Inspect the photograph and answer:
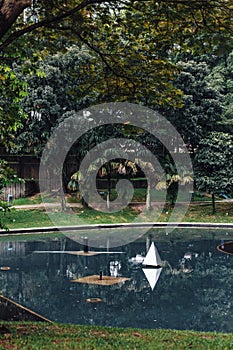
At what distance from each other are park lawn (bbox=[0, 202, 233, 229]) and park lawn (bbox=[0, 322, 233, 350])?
17.8m

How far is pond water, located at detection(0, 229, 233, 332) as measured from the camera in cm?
1004

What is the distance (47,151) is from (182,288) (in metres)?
17.2

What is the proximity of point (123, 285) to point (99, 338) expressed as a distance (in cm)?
593

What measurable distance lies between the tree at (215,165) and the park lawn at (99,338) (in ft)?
67.5

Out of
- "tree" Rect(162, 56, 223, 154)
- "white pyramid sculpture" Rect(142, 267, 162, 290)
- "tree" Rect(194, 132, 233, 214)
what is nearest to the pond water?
"white pyramid sculpture" Rect(142, 267, 162, 290)

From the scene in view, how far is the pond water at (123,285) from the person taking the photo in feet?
32.9

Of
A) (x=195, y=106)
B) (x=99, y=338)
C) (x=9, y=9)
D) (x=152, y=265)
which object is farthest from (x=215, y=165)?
(x=9, y=9)

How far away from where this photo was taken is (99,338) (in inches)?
277

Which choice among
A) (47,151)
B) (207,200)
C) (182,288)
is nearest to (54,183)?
(47,151)

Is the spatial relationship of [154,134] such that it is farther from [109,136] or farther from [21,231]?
[21,231]

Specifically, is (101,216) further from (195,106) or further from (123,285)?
(123,285)

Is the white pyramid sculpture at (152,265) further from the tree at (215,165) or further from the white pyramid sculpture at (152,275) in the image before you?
the tree at (215,165)

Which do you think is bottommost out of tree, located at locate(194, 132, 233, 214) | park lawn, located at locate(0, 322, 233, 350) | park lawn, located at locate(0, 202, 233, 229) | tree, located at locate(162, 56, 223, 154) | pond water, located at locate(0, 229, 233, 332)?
pond water, located at locate(0, 229, 233, 332)

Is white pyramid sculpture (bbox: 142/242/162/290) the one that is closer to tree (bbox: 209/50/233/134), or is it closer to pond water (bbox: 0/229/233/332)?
pond water (bbox: 0/229/233/332)
